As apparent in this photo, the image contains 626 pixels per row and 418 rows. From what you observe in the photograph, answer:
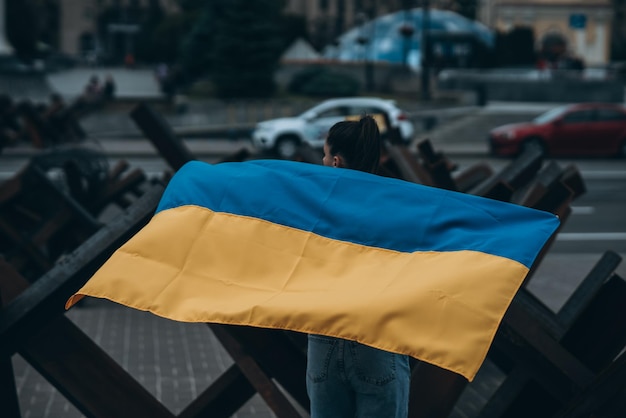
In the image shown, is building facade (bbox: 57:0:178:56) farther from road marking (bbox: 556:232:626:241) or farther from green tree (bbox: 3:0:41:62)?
road marking (bbox: 556:232:626:241)

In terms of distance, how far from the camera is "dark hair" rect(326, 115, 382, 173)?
3752 millimetres

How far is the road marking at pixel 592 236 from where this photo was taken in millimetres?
14586

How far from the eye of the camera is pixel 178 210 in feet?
13.3

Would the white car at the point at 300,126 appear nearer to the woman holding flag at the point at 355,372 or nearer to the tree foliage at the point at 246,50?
the tree foliage at the point at 246,50

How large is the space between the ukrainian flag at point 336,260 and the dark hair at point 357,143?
4cm

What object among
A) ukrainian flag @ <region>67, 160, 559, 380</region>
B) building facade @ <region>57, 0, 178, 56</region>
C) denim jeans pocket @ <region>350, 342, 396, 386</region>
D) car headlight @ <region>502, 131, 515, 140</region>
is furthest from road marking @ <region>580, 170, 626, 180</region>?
building facade @ <region>57, 0, 178, 56</region>

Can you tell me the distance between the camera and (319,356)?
3.74 metres

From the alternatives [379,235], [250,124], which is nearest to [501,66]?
[250,124]

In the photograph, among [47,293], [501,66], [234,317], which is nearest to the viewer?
[234,317]

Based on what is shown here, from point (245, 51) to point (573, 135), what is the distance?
667 inches

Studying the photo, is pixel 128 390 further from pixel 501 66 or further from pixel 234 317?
pixel 501 66

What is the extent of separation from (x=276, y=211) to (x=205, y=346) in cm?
423

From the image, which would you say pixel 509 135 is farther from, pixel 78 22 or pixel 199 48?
pixel 78 22

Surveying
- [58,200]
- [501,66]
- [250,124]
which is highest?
[58,200]
